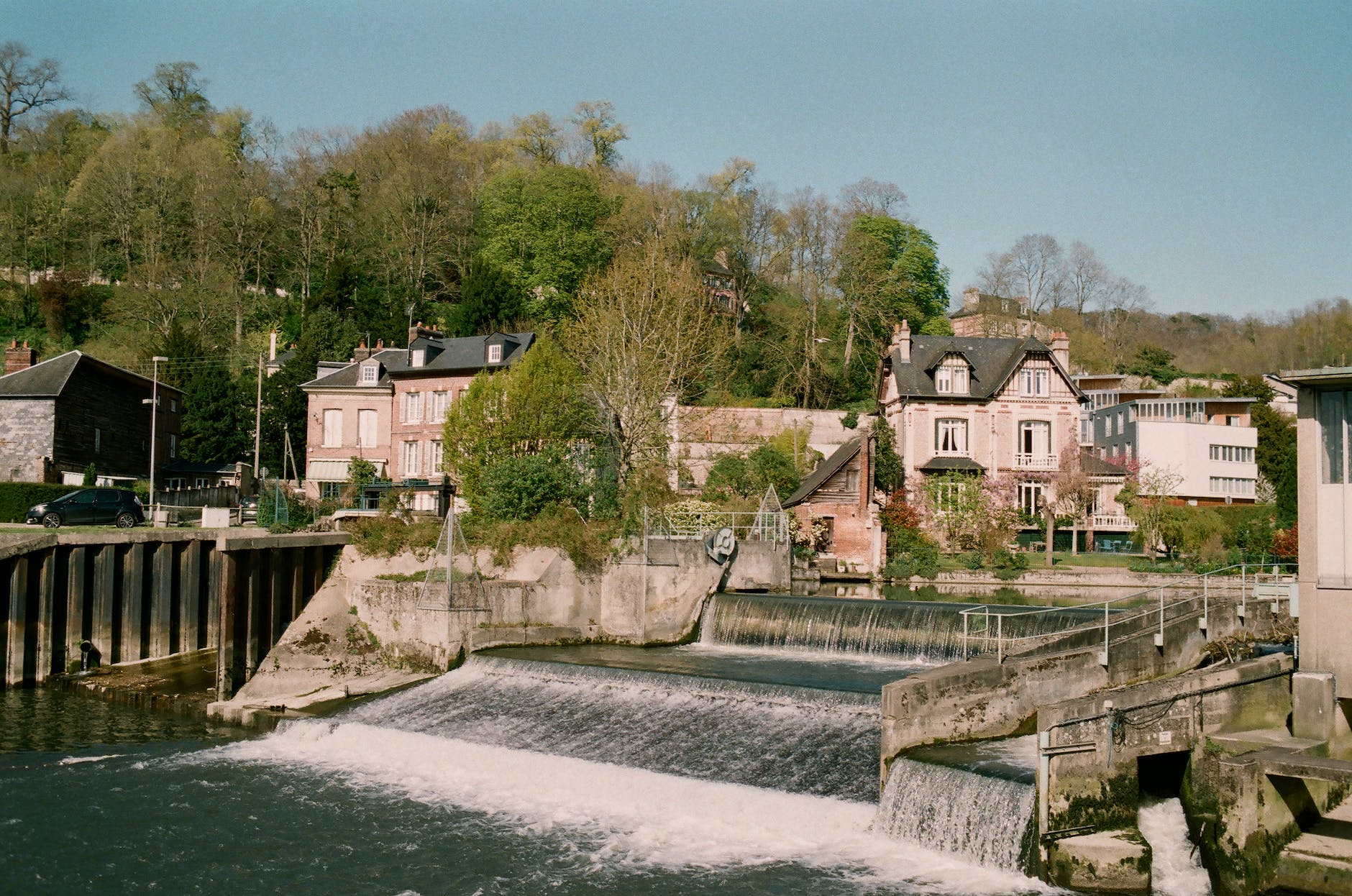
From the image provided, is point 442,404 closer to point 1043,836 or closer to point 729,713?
point 729,713

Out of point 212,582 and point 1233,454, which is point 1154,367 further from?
point 212,582

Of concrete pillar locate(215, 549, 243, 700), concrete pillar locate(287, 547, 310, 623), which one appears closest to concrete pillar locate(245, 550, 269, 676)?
concrete pillar locate(215, 549, 243, 700)

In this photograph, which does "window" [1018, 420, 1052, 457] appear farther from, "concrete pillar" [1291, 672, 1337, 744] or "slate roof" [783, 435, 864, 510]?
"concrete pillar" [1291, 672, 1337, 744]

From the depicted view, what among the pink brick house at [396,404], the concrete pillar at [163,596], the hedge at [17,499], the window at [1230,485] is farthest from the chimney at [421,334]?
the window at [1230,485]

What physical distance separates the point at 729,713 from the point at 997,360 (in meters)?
37.3

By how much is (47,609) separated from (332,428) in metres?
25.1

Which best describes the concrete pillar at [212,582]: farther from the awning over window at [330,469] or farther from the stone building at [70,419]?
the awning over window at [330,469]

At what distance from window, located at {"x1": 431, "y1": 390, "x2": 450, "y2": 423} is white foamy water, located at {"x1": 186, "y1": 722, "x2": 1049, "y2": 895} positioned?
29527 mm

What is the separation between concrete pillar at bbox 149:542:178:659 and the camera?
28475 mm

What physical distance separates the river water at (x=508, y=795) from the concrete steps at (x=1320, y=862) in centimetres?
313

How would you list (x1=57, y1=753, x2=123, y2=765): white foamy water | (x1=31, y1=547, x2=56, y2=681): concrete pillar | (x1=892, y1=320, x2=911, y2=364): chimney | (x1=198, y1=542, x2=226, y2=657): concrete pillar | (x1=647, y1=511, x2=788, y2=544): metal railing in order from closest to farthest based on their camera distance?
(x1=57, y1=753, x2=123, y2=765): white foamy water → (x1=31, y1=547, x2=56, y2=681): concrete pillar → (x1=647, y1=511, x2=788, y2=544): metal railing → (x1=198, y1=542, x2=226, y2=657): concrete pillar → (x1=892, y1=320, x2=911, y2=364): chimney

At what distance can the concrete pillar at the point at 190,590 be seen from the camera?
29.3 metres

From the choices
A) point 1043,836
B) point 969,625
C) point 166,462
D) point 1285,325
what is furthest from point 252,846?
point 1285,325

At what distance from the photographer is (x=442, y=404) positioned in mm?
49125
